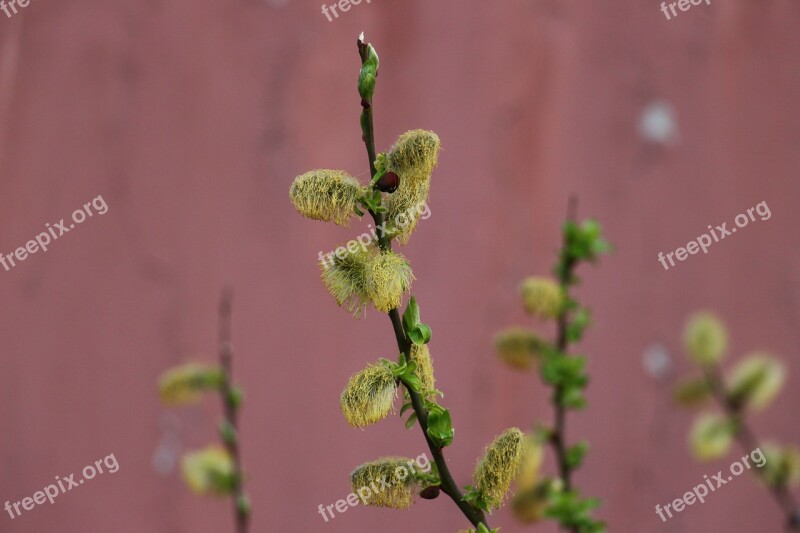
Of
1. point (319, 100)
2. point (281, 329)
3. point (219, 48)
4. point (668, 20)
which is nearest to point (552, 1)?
point (668, 20)

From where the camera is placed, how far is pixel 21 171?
4.42 ft

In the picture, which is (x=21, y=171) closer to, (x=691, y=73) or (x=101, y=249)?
(x=101, y=249)

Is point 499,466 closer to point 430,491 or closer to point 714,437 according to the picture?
point 430,491

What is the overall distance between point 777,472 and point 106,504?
98 centimetres

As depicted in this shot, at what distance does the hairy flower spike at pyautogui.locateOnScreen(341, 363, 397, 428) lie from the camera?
0.41 meters

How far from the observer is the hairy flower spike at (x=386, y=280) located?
0.40 m

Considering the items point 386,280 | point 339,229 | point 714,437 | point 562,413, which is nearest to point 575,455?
point 562,413

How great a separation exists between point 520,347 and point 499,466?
0.23m

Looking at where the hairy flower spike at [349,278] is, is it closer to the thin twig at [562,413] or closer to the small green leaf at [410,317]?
the small green leaf at [410,317]

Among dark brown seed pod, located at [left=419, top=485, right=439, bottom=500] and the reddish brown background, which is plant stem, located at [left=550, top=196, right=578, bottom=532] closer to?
dark brown seed pod, located at [left=419, top=485, right=439, bottom=500]

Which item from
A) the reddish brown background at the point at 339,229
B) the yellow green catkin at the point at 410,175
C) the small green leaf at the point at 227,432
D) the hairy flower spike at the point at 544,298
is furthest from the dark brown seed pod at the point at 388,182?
the reddish brown background at the point at 339,229

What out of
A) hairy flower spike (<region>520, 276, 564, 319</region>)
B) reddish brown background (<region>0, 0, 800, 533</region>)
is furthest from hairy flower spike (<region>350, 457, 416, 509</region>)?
reddish brown background (<region>0, 0, 800, 533</region>)

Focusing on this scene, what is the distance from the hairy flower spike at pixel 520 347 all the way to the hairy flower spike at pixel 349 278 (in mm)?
247

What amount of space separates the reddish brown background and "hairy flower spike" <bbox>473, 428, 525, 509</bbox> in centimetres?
89
